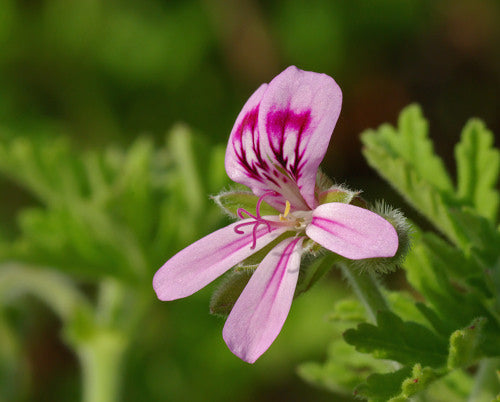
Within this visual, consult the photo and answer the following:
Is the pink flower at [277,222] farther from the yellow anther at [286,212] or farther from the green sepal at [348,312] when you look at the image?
the green sepal at [348,312]

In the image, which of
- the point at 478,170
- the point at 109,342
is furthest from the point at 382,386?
the point at 109,342

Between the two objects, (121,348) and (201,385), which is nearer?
(121,348)

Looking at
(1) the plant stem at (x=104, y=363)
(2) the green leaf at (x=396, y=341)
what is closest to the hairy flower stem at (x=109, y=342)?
(1) the plant stem at (x=104, y=363)

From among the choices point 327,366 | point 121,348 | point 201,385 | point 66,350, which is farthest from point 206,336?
point 327,366

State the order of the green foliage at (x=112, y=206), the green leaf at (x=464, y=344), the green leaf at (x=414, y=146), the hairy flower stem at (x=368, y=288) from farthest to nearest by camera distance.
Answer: the green foliage at (x=112, y=206) → the green leaf at (x=414, y=146) → the hairy flower stem at (x=368, y=288) → the green leaf at (x=464, y=344)

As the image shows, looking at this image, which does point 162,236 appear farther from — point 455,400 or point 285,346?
point 285,346

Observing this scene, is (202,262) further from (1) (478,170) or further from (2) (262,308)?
(1) (478,170)
